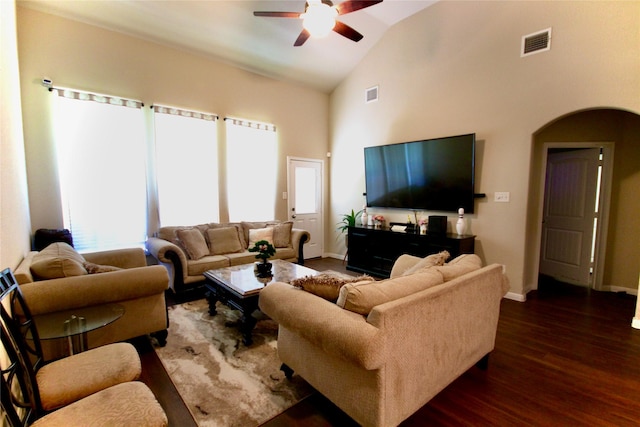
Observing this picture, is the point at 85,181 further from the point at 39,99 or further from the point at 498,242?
the point at 498,242

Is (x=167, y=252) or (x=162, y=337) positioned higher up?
(x=167, y=252)

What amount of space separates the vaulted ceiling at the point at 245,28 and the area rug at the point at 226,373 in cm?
370

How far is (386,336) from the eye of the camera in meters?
1.35

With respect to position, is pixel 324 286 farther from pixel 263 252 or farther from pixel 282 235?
pixel 282 235

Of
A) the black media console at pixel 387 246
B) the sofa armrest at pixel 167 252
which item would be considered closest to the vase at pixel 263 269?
the sofa armrest at pixel 167 252

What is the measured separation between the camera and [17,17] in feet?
10.4

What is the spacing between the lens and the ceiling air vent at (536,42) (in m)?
3.35

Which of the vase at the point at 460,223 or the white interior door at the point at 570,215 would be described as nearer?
the vase at the point at 460,223

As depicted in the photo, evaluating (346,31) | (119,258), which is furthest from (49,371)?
(346,31)

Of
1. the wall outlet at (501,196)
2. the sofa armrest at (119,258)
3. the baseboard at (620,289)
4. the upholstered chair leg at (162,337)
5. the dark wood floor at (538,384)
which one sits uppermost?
the wall outlet at (501,196)

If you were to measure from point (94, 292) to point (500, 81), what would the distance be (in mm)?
4892

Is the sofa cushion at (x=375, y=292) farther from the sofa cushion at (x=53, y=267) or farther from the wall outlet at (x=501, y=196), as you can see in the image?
the wall outlet at (x=501, y=196)

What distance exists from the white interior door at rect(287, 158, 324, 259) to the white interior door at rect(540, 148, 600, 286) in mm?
3984

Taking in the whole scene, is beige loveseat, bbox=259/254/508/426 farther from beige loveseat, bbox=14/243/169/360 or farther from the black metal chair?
beige loveseat, bbox=14/243/169/360
